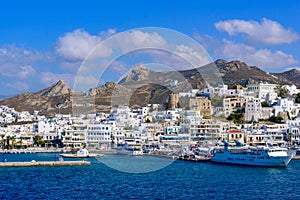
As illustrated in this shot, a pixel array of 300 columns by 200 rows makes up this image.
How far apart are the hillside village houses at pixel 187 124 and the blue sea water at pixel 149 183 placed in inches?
603

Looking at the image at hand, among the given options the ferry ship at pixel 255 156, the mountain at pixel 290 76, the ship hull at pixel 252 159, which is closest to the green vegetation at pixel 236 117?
the ferry ship at pixel 255 156

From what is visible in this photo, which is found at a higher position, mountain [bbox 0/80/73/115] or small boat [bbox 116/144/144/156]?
mountain [bbox 0/80/73/115]

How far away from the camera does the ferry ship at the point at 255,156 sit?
2616 cm

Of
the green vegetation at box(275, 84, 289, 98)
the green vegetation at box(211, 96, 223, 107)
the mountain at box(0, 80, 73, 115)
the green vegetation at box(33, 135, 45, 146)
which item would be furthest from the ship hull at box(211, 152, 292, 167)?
the mountain at box(0, 80, 73, 115)

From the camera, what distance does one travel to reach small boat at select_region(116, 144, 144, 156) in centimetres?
3428

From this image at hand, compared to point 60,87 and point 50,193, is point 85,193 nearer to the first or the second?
point 50,193

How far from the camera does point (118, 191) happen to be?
1634cm

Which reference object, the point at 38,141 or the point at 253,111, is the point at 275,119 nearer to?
the point at 253,111

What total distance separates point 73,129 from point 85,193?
29598 millimetres

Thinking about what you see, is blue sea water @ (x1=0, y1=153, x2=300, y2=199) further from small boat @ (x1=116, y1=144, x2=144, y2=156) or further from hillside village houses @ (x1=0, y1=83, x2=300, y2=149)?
hillside village houses @ (x1=0, y1=83, x2=300, y2=149)

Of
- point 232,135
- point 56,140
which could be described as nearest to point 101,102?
point 56,140

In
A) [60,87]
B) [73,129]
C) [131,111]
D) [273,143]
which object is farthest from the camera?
[60,87]

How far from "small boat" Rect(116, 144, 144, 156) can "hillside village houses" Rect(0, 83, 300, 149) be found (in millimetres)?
1926

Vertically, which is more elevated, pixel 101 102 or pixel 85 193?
pixel 101 102
